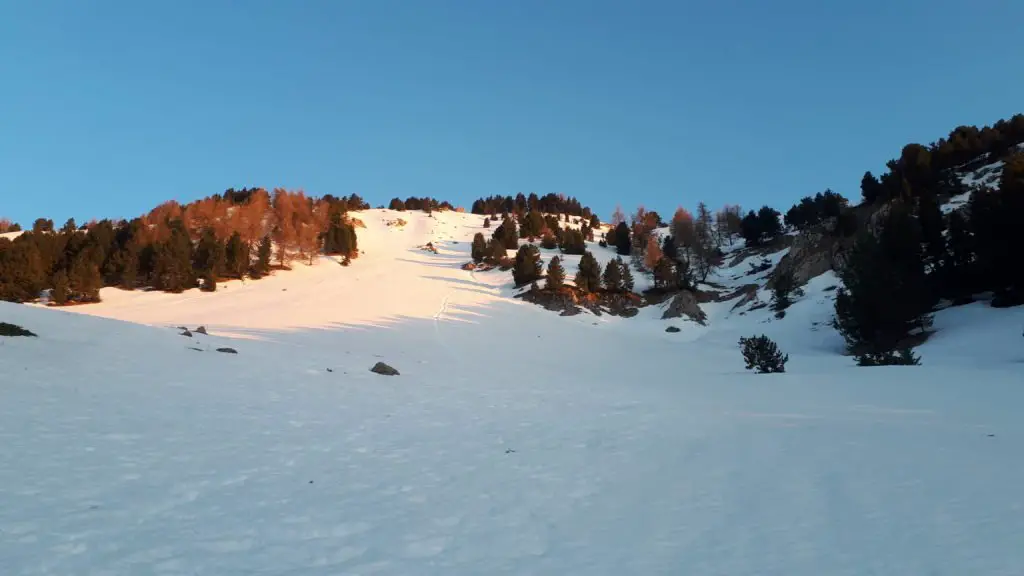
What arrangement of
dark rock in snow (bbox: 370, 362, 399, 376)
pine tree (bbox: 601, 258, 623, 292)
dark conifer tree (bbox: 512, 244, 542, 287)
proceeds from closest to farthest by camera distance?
dark rock in snow (bbox: 370, 362, 399, 376) < pine tree (bbox: 601, 258, 623, 292) < dark conifer tree (bbox: 512, 244, 542, 287)

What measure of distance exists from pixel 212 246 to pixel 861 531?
242ft

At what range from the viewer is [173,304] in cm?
4959

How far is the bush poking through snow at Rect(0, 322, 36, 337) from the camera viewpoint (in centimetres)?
1509

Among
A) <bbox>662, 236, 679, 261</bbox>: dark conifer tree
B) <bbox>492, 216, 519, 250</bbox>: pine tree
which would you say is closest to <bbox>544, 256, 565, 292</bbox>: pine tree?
<bbox>662, 236, 679, 261</bbox>: dark conifer tree

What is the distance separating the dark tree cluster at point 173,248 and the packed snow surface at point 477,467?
126 ft

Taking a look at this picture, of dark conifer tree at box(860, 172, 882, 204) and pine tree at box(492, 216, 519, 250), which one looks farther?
pine tree at box(492, 216, 519, 250)

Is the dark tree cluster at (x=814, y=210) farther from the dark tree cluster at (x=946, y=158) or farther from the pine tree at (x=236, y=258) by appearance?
the pine tree at (x=236, y=258)

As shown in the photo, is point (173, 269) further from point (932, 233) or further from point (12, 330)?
point (932, 233)

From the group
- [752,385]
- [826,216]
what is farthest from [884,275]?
[826,216]

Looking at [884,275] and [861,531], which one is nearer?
[861,531]

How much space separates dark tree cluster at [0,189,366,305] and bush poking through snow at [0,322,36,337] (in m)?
40.5

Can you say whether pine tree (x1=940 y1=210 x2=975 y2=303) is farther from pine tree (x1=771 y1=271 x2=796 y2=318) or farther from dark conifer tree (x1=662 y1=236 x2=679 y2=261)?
dark conifer tree (x1=662 y1=236 x2=679 y2=261)

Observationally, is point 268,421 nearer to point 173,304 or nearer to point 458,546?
point 458,546

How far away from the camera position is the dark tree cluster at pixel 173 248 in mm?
48531
